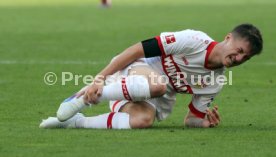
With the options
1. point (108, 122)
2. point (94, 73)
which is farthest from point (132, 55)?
point (94, 73)

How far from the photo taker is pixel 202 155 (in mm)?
6938

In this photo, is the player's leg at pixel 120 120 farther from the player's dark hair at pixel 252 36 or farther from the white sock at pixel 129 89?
the player's dark hair at pixel 252 36

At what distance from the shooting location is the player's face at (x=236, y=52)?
8.12 m

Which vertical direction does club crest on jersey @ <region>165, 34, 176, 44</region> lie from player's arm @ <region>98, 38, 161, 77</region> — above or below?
above

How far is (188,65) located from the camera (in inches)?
333

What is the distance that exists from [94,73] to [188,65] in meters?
5.23

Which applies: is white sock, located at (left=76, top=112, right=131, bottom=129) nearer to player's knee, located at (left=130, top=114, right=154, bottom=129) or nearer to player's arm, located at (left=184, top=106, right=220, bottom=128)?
player's knee, located at (left=130, top=114, right=154, bottom=129)

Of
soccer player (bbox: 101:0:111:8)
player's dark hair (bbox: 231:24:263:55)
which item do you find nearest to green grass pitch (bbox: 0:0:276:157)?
player's dark hair (bbox: 231:24:263:55)

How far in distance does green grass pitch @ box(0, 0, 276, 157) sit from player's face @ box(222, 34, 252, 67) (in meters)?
0.61

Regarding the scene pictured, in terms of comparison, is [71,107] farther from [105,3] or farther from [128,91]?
[105,3]

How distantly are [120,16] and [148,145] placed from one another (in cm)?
1996

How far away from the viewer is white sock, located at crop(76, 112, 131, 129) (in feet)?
27.4

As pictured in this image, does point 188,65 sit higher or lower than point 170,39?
lower

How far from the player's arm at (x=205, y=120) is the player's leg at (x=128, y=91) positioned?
655mm
